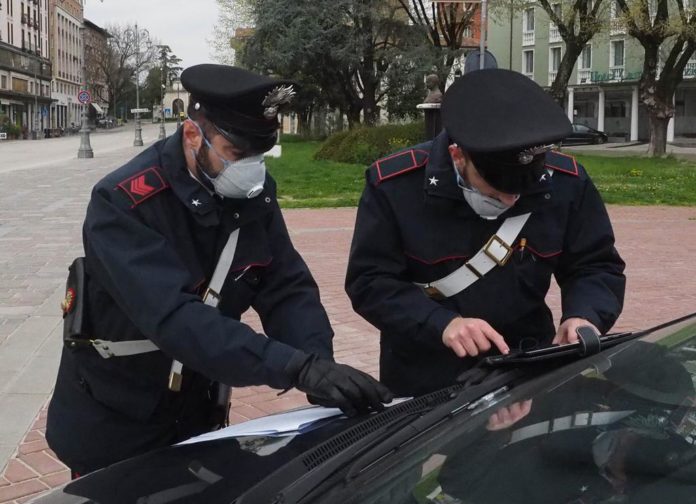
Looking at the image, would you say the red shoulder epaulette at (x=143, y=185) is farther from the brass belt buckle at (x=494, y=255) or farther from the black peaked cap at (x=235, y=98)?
the brass belt buckle at (x=494, y=255)

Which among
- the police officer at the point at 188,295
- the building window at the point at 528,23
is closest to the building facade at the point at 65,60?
the building window at the point at 528,23

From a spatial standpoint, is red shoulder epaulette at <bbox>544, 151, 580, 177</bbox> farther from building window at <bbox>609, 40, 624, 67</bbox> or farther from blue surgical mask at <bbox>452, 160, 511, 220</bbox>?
building window at <bbox>609, 40, 624, 67</bbox>

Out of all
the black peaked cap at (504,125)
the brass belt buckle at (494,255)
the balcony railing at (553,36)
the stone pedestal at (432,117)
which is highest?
the balcony railing at (553,36)

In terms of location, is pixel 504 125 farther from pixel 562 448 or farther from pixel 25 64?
pixel 25 64

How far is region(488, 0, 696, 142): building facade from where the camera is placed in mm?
56094

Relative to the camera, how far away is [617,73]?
57.9m

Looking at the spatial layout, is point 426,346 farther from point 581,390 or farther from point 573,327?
point 581,390

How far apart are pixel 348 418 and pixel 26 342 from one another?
4803 mm

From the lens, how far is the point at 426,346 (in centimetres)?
268

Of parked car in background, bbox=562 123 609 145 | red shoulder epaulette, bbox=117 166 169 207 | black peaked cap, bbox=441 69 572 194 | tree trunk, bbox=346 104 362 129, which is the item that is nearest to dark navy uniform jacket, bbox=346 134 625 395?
black peaked cap, bbox=441 69 572 194

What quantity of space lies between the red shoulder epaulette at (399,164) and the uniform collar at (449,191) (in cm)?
8

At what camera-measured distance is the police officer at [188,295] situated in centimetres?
212

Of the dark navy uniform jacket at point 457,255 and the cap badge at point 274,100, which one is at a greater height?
the cap badge at point 274,100

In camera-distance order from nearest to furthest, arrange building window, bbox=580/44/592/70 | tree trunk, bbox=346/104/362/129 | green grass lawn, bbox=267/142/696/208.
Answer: green grass lawn, bbox=267/142/696/208 < tree trunk, bbox=346/104/362/129 < building window, bbox=580/44/592/70
